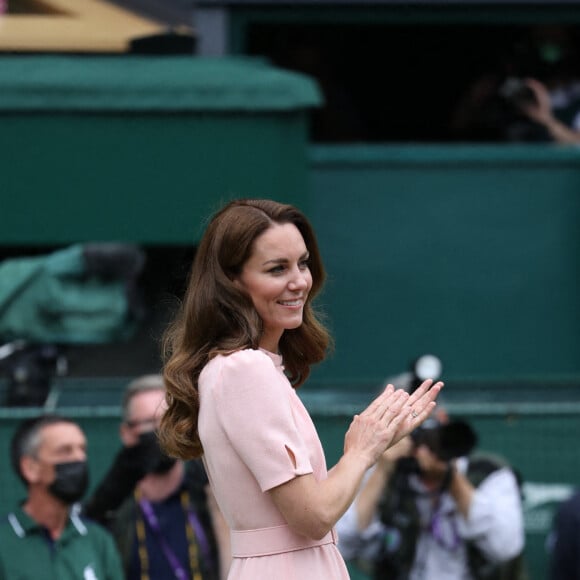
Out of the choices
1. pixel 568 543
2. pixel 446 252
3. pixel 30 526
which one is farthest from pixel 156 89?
pixel 568 543

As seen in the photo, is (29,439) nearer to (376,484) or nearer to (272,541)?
(376,484)

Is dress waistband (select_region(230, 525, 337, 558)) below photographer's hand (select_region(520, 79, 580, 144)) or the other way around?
the other way around

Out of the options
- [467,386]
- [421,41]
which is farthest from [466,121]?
[467,386]

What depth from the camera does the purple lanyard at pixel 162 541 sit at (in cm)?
559

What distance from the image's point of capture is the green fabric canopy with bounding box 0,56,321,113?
8672 mm

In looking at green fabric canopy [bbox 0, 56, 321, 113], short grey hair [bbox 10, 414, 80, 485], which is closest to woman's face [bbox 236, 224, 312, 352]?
short grey hair [bbox 10, 414, 80, 485]

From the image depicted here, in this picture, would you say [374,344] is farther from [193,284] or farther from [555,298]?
[193,284]

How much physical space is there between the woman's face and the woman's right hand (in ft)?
0.82

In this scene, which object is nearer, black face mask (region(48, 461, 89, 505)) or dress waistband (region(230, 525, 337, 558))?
dress waistband (region(230, 525, 337, 558))

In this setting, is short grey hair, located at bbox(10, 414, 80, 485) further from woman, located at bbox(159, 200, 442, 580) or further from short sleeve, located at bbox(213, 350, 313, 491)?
short sleeve, located at bbox(213, 350, 313, 491)

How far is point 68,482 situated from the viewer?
223 inches

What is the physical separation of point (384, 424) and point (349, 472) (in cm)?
12

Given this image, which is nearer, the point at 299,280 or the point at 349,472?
the point at 349,472

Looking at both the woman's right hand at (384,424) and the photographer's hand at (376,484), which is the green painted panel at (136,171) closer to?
the photographer's hand at (376,484)
